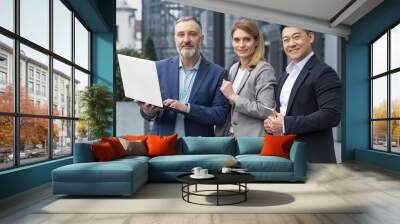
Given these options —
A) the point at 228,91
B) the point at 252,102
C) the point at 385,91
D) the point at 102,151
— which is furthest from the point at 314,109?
the point at 385,91

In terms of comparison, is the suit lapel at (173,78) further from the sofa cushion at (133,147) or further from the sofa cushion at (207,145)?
the sofa cushion at (133,147)

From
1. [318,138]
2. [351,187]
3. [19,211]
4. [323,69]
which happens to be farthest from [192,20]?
[19,211]

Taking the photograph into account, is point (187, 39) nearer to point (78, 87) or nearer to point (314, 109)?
point (314, 109)

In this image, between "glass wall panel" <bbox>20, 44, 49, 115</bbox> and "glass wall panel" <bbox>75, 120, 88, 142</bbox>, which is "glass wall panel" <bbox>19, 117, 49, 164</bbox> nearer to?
"glass wall panel" <bbox>20, 44, 49, 115</bbox>

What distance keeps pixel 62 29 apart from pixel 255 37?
10.6ft

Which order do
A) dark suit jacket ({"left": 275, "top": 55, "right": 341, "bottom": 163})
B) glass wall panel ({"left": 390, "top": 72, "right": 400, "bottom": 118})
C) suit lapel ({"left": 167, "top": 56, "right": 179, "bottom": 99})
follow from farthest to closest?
glass wall panel ({"left": 390, "top": 72, "right": 400, "bottom": 118})
suit lapel ({"left": 167, "top": 56, "right": 179, "bottom": 99})
dark suit jacket ({"left": 275, "top": 55, "right": 341, "bottom": 163})

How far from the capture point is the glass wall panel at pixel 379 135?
28.9ft

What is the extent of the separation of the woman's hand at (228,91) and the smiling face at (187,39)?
71cm

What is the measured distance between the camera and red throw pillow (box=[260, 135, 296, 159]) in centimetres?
614

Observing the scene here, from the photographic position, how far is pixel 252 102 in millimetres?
6355

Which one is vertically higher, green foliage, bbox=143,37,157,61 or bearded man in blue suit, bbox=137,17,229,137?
green foliage, bbox=143,37,157,61

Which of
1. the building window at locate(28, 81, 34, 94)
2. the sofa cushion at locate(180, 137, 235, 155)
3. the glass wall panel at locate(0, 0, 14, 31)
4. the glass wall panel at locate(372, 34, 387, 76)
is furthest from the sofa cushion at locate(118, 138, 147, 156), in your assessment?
the glass wall panel at locate(372, 34, 387, 76)

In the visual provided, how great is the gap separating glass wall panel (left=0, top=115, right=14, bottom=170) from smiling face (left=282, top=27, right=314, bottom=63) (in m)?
4.03

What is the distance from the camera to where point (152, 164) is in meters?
5.88
